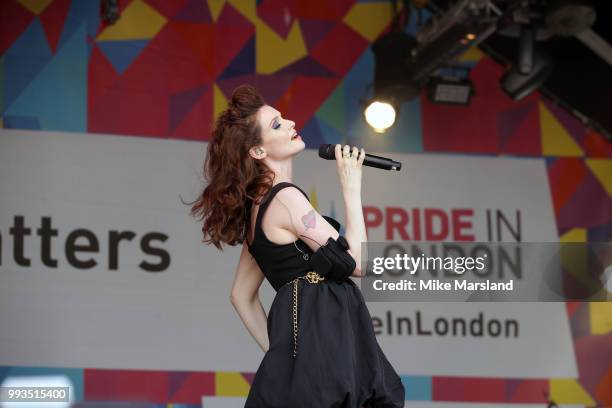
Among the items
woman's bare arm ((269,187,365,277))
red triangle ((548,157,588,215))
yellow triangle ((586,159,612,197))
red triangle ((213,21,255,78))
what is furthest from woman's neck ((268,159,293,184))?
yellow triangle ((586,159,612,197))

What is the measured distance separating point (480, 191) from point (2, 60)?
11.1 ft

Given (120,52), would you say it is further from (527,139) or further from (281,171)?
(281,171)

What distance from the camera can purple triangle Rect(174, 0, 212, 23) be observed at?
260 inches

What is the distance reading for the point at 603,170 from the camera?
282 inches

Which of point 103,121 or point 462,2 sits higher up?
point 462,2

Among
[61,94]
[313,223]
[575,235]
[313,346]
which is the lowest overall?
[313,346]

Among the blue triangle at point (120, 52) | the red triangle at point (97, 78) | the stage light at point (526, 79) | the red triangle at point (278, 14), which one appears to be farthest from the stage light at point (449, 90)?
the red triangle at point (97, 78)

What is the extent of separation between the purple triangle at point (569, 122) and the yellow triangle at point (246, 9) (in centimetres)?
224

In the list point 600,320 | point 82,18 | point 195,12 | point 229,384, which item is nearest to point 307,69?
point 195,12

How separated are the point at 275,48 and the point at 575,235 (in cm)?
257

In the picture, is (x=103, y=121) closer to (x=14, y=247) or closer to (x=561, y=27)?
(x=14, y=247)

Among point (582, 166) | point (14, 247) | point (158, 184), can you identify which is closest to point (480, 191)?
point (582, 166)

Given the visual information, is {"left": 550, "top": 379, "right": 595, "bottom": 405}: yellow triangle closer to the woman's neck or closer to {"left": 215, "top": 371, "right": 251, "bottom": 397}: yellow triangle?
{"left": 215, "top": 371, "right": 251, "bottom": 397}: yellow triangle

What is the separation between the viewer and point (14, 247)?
5.91m
